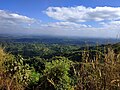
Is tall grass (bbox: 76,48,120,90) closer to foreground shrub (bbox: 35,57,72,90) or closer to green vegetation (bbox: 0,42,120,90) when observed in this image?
green vegetation (bbox: 0,42,120,90)

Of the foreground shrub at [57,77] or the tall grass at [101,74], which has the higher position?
the tall grass at [101,74]

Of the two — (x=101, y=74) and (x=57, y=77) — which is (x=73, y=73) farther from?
(x=101, y=74)

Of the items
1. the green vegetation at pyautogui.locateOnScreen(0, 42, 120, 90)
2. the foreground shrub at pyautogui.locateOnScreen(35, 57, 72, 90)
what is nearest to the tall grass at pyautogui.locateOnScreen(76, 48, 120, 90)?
the green vegetation at pyautogui.locateOnScreen(0, 42, 120, 90)

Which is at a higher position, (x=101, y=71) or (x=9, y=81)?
(x=101, y=71)

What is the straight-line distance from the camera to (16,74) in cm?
725

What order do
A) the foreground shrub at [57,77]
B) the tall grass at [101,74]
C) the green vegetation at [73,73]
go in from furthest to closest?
the foreground shrub at [57,77] < the green vegetation at [73,73] < the tall grass at [101,74]

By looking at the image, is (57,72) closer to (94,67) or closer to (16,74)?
(16,74)

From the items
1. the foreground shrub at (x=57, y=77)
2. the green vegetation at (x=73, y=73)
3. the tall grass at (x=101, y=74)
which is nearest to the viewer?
the tall grass at (x=101, y=74)

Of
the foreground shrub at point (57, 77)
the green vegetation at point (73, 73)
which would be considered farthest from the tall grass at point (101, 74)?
the foreground shrub at point (57, 77)

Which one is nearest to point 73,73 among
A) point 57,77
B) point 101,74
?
point 57,77

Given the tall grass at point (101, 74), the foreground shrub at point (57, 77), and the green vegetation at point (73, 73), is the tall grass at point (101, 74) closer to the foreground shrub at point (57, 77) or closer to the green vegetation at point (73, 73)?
the green vegetation at point (73, 73)

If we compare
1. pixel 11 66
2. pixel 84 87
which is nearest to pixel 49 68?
pixel 11 66

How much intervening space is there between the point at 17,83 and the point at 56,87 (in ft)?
3.25

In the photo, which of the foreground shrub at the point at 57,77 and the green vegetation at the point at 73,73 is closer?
the green vegetation at the point at 73,73
